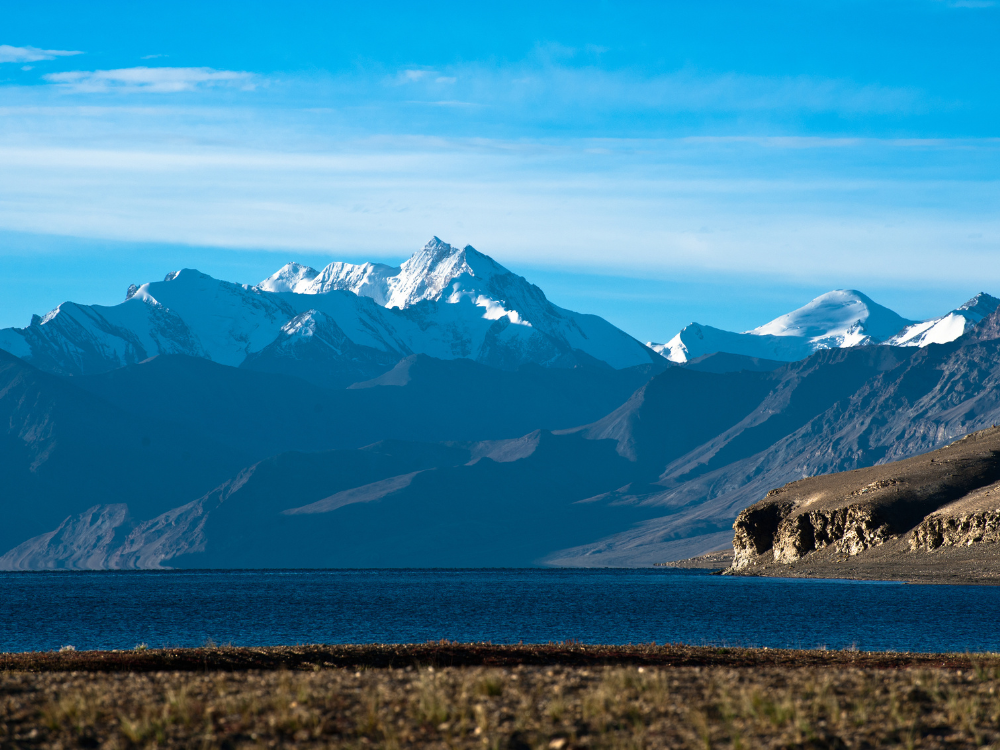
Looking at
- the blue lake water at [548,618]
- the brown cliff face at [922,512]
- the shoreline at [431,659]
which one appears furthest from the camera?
the brown cliff face at [922,512]

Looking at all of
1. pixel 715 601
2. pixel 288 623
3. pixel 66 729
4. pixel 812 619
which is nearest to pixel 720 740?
pixel 66 729

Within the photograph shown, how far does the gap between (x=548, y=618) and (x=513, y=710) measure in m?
82.4

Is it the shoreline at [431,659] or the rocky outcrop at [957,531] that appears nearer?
the shoreline at [431,659]

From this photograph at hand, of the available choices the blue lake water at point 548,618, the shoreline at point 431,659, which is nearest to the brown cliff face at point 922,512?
the blue lake water at point 548,618

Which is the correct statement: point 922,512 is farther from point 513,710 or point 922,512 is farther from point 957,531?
point 513,710

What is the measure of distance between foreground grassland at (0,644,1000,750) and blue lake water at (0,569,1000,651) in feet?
140

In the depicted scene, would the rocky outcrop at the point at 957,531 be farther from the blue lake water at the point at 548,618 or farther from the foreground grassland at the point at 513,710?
the foreground grassland at the point at 513,710

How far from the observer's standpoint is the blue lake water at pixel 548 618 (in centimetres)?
7719

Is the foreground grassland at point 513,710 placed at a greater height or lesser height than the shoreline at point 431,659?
greater

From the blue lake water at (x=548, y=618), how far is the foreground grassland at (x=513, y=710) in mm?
42674

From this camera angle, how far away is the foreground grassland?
21.7 m

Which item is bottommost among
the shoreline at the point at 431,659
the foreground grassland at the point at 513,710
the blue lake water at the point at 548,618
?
the blue lake water at the point at 548,618

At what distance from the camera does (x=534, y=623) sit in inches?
3802

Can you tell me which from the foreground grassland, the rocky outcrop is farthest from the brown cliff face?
the foreground grassland
